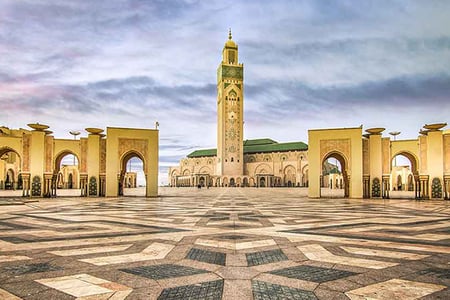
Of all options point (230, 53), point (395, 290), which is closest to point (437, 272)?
point (395, 290)

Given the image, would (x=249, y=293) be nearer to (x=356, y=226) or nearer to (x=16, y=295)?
(x=16, y=295)

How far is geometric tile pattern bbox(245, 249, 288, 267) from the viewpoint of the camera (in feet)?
12.0

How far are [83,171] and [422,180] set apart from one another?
20935mm

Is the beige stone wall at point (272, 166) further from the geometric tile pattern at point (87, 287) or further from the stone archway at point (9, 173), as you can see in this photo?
the geometric tile pattern at point (87, 287)

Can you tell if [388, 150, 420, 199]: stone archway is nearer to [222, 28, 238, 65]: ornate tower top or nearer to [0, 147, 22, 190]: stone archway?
[0, 147, 22, 190]: stone archway

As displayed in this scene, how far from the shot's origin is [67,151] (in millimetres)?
21562

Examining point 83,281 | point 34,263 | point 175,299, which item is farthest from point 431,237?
point 34,263

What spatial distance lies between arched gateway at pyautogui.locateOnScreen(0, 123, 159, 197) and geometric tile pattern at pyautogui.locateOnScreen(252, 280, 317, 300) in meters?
19.1

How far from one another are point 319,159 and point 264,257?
18749 millimetres

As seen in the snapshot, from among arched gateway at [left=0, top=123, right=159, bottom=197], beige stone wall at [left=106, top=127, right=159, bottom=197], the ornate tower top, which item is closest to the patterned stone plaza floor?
beige stone wall at [left=106, top=127, right=159, bottom=197]

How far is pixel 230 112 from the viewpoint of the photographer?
68.3 meters

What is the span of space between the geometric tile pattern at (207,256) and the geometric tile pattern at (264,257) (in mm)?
298

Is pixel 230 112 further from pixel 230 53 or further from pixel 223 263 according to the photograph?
pixel 223 263

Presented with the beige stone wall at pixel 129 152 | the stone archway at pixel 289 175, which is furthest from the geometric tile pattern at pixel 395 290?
the stone archway at pixel 289 175
